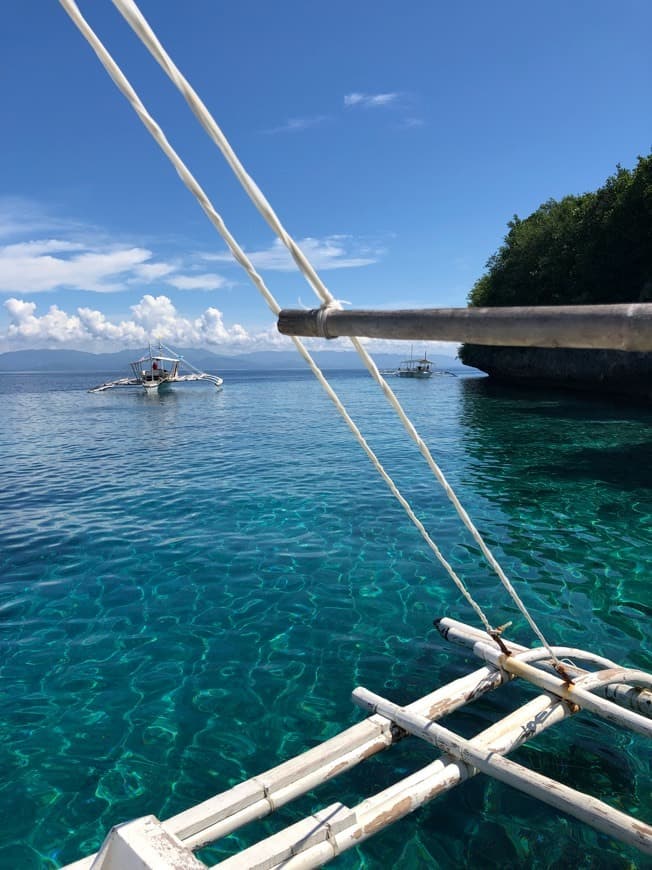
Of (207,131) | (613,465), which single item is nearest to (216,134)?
(207,131)

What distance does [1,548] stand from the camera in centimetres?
1253

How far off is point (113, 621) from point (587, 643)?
754cm

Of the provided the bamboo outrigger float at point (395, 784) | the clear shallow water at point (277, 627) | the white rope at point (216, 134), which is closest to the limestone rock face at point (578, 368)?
the clear shallow water at point (277, 627)

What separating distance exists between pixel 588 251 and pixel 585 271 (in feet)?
5.80

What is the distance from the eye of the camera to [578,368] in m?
48.3

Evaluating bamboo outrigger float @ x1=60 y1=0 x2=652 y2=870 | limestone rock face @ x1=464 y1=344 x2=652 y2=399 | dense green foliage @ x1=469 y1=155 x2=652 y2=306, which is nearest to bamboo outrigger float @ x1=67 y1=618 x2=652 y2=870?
bamboo outrigger float @ x1=60 y1=0 x2=652 y2=870

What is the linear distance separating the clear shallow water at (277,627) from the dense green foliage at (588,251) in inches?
1239

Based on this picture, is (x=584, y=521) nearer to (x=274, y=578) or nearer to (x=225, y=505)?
(x=274, y=578)

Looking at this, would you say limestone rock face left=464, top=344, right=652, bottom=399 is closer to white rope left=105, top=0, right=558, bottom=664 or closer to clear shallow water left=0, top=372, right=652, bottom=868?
clear shallow water left=0, top=372, right=652, bottom=868

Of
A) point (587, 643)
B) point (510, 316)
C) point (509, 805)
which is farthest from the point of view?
point (587, 643)

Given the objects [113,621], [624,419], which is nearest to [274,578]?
[113,621]

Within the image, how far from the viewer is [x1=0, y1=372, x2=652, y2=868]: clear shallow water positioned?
16.5 ft

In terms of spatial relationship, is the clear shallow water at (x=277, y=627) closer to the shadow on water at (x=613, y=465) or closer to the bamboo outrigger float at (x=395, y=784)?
the shadow on water at (x=613, y=465)

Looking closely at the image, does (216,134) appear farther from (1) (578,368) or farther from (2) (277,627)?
(1) (578,368)
